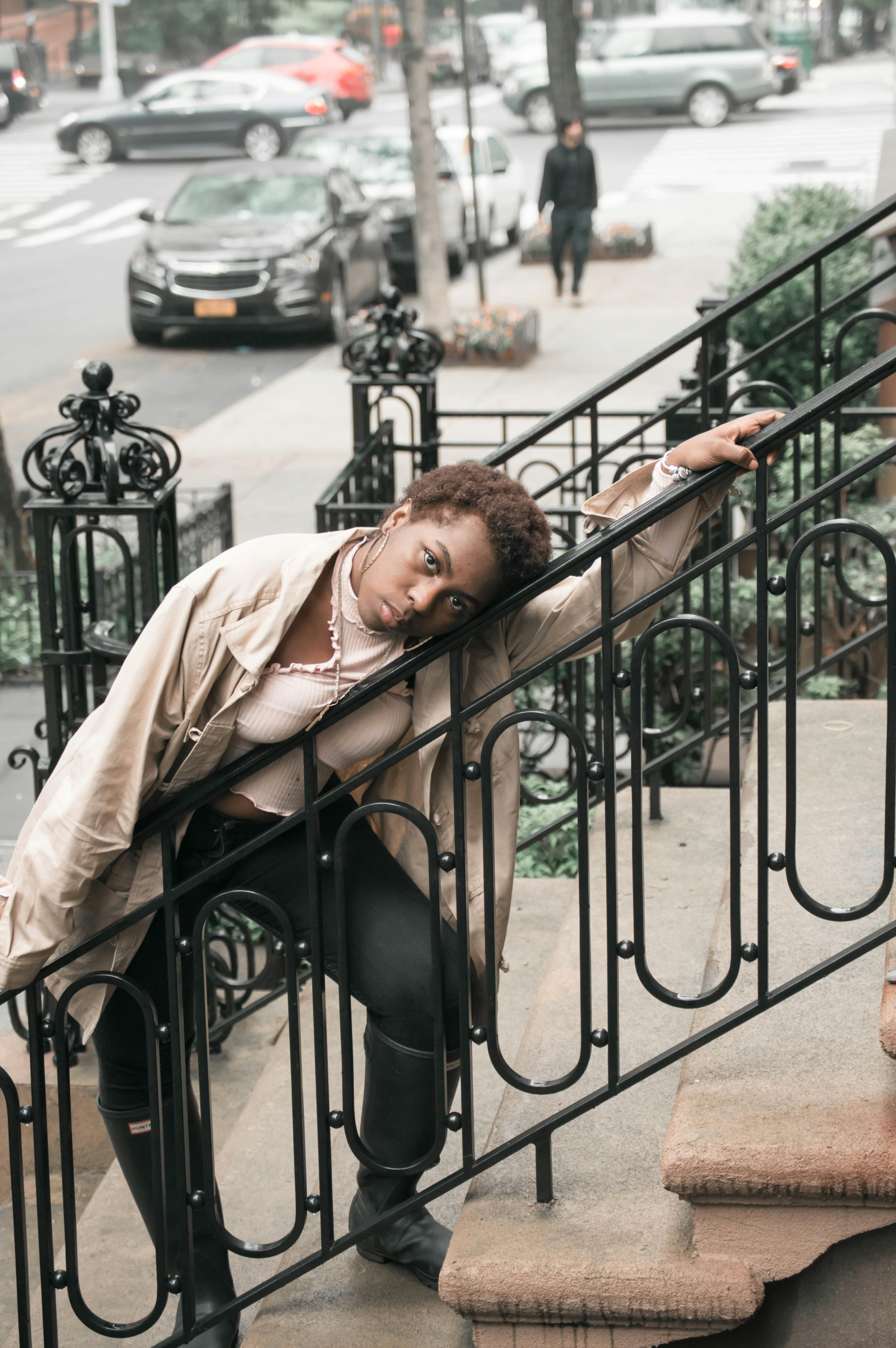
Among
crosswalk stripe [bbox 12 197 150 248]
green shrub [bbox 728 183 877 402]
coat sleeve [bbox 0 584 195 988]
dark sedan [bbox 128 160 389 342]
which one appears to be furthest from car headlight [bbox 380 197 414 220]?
coat sleeve [bbox 0 584 195 988]

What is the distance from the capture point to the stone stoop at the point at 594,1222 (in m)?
2.45

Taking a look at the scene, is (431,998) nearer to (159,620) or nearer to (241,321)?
(159,620)

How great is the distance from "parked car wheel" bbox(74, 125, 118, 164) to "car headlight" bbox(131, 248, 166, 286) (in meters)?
16.0

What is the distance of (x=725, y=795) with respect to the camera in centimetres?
435

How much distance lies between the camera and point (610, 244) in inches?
813

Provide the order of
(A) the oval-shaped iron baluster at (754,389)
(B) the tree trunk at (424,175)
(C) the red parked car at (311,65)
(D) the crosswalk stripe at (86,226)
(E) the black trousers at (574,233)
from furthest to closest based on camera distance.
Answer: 1. (C) the red parked car at (311,65)
2. (D) the crosswalk stripe at (86,226)
3. (E) the black trousers at (574,233)
4. (B) the tree trunk at (424,175)
5. (A) the oval-shaped iron baluster at (754,389)

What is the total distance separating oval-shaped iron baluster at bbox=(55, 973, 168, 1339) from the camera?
2.61m

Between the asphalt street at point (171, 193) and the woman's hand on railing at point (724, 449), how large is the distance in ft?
33.4

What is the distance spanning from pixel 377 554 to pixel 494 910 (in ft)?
2.03

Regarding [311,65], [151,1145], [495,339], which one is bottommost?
[151,1145]

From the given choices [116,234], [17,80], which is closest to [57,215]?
[116,234]

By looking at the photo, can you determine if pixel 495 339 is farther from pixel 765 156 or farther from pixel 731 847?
pixel 765 156

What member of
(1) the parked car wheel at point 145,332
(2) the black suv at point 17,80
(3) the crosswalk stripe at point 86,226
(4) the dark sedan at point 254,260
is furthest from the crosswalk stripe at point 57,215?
(2) the black suv at point 17,80

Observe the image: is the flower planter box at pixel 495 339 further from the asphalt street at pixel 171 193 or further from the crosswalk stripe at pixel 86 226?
the crosswalk stripe at pixel 86 226
